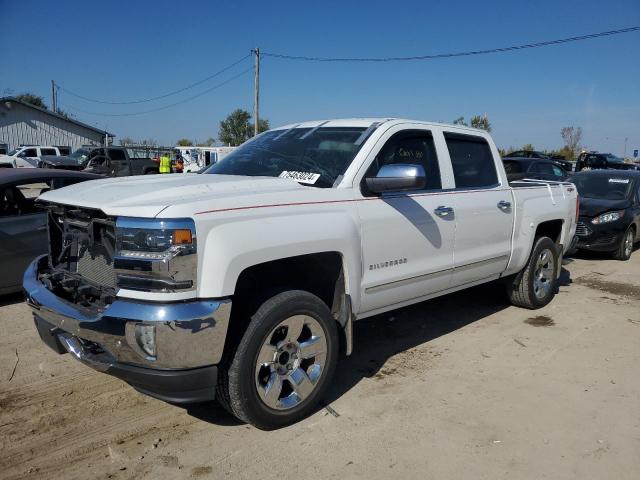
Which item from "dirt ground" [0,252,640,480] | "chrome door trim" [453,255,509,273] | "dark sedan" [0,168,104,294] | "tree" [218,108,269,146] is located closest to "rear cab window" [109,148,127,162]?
"dark sedan" [0,168,104,294]

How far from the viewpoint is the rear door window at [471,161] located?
459 cm

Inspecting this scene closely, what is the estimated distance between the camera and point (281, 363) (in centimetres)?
318

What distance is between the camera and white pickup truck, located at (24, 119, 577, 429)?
2.66 m

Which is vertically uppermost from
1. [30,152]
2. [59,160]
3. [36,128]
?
[36,128]

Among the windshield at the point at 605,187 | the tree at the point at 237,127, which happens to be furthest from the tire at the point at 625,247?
the tree at the point at 237,127

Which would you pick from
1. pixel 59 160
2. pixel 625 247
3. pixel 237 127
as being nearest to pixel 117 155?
pixel 59 160

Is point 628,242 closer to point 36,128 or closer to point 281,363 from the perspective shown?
point 281,363

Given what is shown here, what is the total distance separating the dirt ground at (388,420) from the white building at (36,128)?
41.4 meters

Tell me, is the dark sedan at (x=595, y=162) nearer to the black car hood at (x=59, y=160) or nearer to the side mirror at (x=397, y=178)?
the black car hood at (x=59, y=160)

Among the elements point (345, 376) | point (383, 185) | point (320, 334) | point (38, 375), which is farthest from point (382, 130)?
point (38, 375)

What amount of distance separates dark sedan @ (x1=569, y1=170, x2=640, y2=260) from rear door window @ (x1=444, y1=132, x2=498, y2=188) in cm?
499

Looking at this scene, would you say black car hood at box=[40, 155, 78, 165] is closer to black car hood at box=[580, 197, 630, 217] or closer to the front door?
black car hood at box=[580, 197, 630, 217]

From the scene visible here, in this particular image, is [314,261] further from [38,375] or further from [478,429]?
[38,375]

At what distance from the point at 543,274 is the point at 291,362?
387cm
